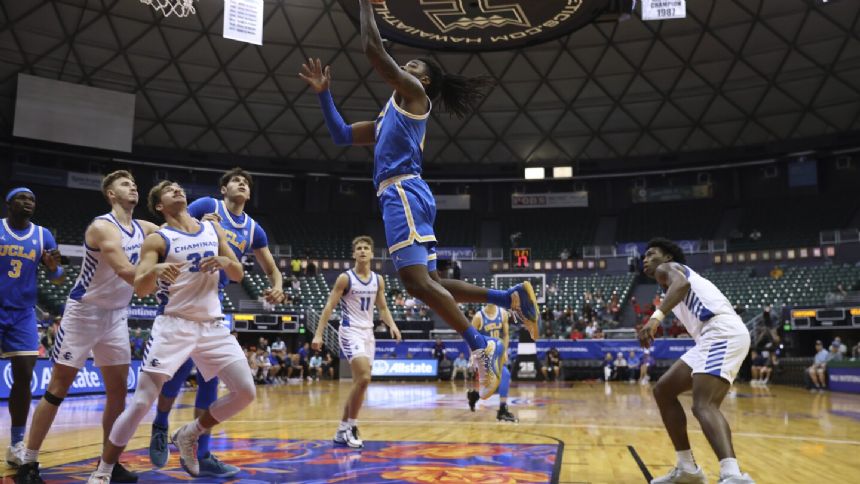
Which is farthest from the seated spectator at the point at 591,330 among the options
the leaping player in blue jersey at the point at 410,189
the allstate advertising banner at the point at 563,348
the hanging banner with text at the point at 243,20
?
the leaping player in blue jersey at the point at 410,189

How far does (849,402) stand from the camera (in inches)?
612

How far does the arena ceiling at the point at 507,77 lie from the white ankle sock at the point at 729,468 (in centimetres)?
2936

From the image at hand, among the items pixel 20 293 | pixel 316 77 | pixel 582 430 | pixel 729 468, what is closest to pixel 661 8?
pixel 582 430

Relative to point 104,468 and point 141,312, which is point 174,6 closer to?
point 141,312

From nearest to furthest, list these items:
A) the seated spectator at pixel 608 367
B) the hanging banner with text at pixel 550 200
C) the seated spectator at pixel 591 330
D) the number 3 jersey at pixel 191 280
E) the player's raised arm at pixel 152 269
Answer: the player's raised arm at pixel 152 269 → the number 3 jersey at pixel 191 280 → the seated spectator at pixel 608 367 → the seated spectator at pixel 591 330 → the hanging banner with text at pixel 550 200

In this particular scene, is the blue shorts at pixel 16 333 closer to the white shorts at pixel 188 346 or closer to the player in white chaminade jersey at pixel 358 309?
the white shorts at pixel 188 346

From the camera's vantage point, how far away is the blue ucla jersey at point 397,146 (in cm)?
498

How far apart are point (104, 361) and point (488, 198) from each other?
37.8 m

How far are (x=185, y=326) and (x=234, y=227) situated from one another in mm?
1700

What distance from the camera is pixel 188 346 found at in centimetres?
491

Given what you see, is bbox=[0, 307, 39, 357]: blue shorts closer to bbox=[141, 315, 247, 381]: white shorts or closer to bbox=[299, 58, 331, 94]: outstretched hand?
bbox=[141, 315, 247, 381]: white shorts

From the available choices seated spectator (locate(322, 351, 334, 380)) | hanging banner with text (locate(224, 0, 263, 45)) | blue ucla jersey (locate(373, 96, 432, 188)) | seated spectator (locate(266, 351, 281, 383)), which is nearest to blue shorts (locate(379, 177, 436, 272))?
blue ucla jersey (locate(373, 96, 432, 188))

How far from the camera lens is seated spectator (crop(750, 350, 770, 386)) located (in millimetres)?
24203

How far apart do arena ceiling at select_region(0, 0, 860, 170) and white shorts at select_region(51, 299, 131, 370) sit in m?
27.9
